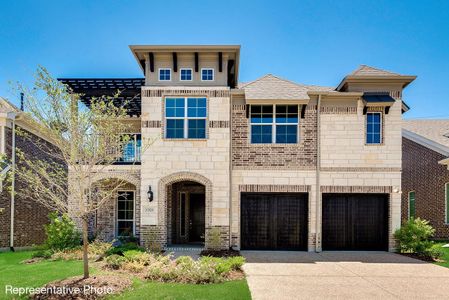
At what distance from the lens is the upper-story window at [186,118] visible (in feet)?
42.2

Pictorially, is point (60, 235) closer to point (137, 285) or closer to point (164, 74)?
point (137, 285)

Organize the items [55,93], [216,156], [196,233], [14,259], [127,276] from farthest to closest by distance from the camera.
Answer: [196,233]
[216,156]
[14,259]
[127,276]
[55,93]

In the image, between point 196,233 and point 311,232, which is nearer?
point 311,232

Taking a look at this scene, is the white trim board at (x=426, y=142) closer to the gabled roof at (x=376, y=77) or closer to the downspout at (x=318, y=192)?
the gabled roof at (x=376, y=77)

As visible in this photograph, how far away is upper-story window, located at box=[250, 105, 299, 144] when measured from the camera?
516 inches

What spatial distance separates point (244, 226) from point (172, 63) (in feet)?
22.4

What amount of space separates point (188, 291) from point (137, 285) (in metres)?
1.28

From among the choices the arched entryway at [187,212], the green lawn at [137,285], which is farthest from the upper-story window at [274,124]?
the green lawn at [137,285]

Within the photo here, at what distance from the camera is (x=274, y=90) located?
1328 cm

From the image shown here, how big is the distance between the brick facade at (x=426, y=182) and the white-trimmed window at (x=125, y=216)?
14849 mm

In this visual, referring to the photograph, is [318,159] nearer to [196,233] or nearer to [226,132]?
[226,132]

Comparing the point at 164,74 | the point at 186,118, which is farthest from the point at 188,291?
the point at 164,74

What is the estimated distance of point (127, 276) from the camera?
8477 millimetres

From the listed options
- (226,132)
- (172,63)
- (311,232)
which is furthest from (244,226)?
(172,63)
